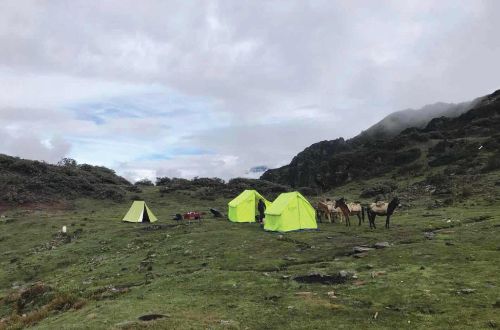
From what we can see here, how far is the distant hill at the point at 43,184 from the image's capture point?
186ft

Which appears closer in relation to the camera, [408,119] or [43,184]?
[43,184]

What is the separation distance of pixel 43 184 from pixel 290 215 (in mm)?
42409

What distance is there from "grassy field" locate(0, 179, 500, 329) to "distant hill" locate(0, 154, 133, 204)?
22154 millimetres

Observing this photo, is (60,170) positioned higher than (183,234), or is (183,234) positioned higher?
(60,170)

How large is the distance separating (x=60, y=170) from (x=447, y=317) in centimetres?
6674

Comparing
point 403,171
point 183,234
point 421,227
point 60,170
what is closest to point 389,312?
point 421,227

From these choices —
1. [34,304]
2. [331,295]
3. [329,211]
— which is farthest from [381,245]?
[34,304]

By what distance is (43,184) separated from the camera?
61094 millimetres

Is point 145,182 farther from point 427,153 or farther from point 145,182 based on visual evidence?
point 427,153

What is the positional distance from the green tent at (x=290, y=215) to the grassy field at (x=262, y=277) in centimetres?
122

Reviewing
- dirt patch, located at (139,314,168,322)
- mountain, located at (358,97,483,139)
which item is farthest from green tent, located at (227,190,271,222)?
mountain, located at (358,97,483,139)

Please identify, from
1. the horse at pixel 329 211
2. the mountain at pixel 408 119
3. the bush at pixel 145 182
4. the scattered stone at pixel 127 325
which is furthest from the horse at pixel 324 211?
the mountain at pixel 408 119

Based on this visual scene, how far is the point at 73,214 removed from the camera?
4956 cm

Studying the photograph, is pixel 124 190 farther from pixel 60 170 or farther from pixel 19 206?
pixel 19 206
